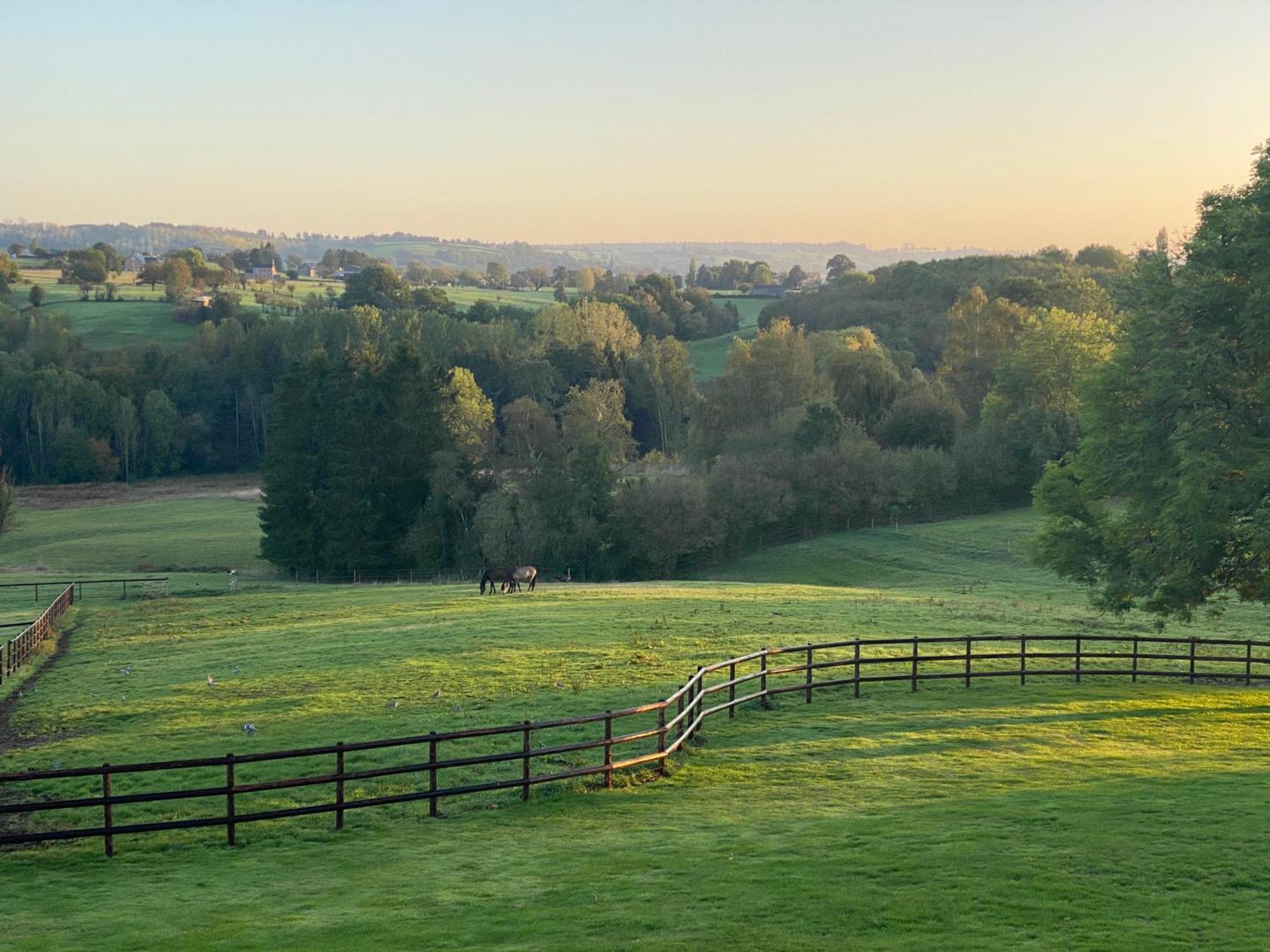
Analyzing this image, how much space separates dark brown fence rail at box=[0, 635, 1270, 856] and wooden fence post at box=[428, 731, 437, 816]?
32mm

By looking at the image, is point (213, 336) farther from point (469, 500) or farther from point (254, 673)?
point (254, 673)

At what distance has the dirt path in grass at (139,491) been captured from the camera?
366 feet

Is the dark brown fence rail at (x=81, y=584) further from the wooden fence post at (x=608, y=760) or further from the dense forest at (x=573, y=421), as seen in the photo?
the wooden fence post at (x=608, y=760)

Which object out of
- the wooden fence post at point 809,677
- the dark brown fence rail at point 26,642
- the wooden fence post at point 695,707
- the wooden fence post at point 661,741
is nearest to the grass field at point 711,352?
the dark brown fence rail at point 26,642

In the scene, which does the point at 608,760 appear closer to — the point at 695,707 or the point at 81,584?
the point at 695,707

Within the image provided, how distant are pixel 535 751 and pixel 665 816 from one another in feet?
7.93

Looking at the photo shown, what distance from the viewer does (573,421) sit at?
89.5 m

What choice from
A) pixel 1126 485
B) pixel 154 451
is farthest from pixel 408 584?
pixel 154 451

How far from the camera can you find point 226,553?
79938 millimetres

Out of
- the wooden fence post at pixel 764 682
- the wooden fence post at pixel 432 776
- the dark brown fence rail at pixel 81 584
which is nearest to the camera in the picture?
the wooden fence post at pixel 432 776

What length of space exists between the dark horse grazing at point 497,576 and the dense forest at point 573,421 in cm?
1840

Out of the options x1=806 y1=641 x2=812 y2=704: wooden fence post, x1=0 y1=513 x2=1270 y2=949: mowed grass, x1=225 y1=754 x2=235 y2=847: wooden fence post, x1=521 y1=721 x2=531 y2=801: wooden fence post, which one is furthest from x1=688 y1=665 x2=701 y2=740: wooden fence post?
x1=225 y1=754 x2=235 y2=847: wooden fence post

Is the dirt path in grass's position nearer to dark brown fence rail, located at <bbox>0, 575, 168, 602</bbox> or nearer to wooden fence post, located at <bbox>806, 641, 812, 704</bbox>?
dark brown fence rail, located at <bbox>0, 575, 168, 602</bbox>

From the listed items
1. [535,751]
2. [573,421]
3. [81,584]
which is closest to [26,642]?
[81,584]
